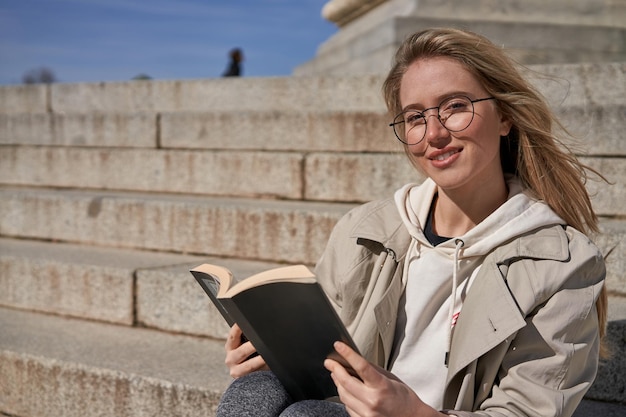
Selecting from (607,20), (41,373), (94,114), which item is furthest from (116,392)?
(607,20)

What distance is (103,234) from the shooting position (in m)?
4.38

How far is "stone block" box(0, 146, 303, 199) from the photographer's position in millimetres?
4410

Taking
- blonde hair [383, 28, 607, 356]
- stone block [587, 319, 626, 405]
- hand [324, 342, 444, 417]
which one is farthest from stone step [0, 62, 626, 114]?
hand [324, 342, 444, 417]

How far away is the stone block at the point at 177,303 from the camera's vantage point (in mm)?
3354

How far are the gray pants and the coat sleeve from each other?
330 mm

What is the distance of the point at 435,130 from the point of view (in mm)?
1843

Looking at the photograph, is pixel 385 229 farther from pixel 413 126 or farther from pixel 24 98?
pixel 24 98

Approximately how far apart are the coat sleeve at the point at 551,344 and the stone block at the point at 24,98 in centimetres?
587

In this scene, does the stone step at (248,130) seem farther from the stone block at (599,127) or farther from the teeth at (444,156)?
the teeth at (444,156)

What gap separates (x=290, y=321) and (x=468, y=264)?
0.57 meters

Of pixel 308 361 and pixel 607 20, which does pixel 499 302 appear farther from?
pixel 607 20

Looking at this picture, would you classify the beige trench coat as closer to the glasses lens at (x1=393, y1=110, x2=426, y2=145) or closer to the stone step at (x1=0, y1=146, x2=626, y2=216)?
the glasses lens at (x1=393, y1=110, x2=426, y2=145)

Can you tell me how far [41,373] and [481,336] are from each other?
7.29ft

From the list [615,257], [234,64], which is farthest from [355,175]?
[234,64]
